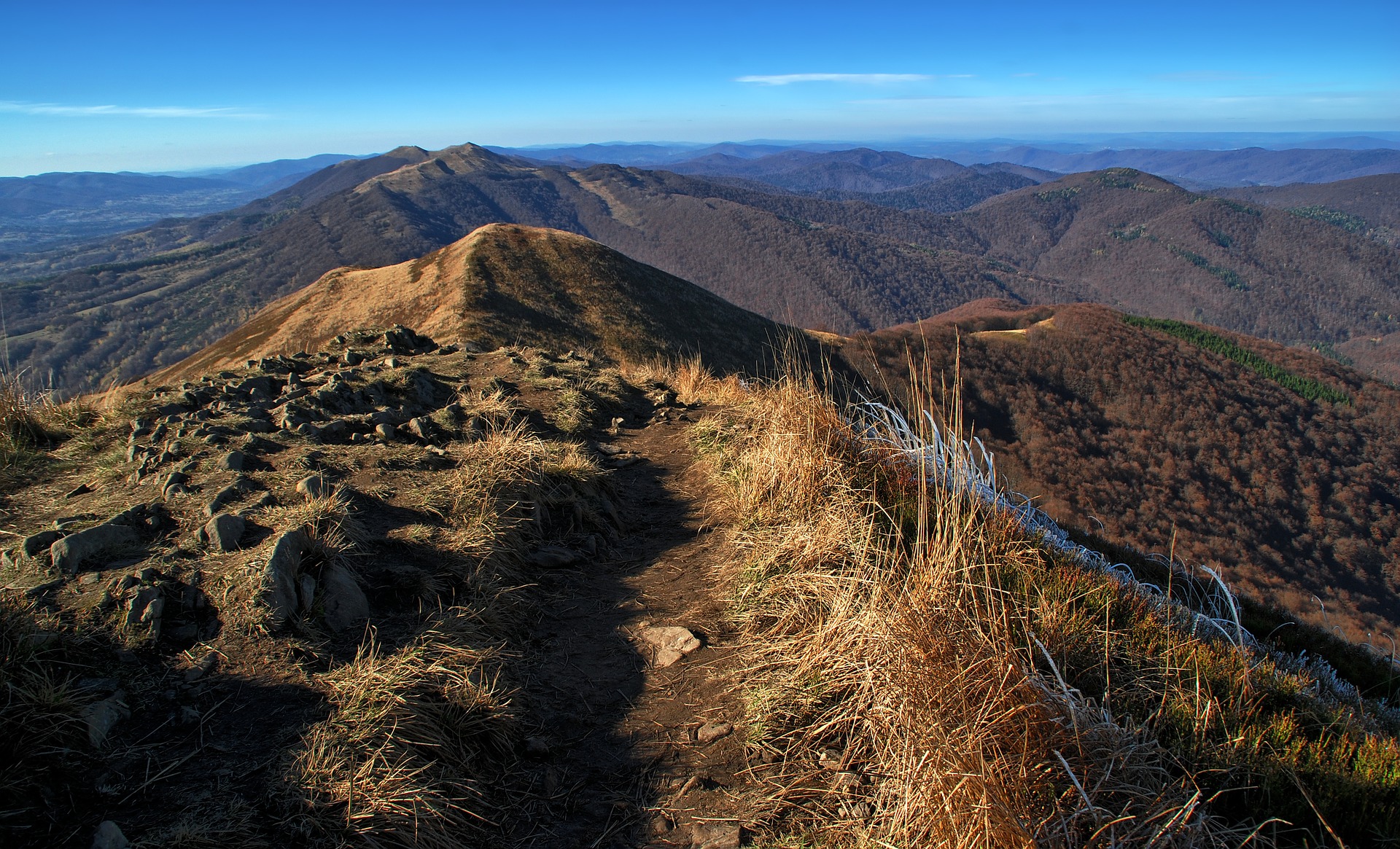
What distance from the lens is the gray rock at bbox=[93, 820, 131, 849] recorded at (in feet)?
6.51

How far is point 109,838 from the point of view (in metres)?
2.00

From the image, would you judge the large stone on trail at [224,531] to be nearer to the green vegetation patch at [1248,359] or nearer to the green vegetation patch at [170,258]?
the green vegetation patch at [1248,359]

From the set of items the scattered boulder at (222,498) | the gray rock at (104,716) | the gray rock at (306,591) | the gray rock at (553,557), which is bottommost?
the gray rock at (553,557)

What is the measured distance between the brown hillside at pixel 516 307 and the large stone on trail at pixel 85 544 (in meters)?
21.6

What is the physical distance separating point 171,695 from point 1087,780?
11.5ft

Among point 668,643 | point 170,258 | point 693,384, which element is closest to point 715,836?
point 668,643

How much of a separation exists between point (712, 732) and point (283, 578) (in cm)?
216

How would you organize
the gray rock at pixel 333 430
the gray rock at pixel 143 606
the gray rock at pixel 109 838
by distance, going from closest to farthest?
the gray rock at pixel 109 838, the gray rock at pixel 143 606, the gray rock at pixel 333 430

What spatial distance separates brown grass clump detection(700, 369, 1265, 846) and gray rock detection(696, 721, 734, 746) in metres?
0.12

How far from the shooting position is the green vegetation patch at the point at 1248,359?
74.7 metres

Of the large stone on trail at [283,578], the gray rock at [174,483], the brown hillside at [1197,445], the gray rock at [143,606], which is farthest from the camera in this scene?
the brown hillside at [1197,445]

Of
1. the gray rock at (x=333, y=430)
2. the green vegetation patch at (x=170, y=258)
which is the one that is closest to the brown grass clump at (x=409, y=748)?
the gray rock at (x=333, y=430)

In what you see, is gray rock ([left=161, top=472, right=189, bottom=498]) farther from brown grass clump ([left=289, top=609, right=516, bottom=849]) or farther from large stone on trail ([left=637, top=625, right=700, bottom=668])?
large stone on trail ([left=637, top=625, right=700, bottom=668])

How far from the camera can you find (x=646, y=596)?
14.0 ft
